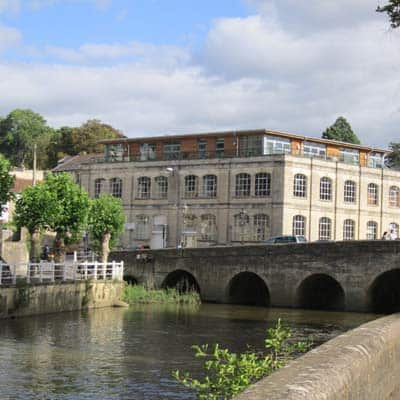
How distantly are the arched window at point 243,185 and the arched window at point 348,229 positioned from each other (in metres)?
8.52

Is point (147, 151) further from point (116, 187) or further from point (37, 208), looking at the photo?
point (37, 208)

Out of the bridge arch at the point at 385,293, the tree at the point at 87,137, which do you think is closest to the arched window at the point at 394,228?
the bridge arch at the point at 385,293

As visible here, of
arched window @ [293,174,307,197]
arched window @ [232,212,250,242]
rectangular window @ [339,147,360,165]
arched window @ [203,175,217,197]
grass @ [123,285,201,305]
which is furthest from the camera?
rectangular window @ [339,147,360,165]

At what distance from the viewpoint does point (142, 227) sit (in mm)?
63969

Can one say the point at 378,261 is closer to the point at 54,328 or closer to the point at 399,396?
the point at 54,328

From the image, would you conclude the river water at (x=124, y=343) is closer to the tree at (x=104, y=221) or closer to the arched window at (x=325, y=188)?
the tree at (x=104, y=221)

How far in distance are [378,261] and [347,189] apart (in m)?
20.1

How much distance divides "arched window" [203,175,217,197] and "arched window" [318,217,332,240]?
8.64 metres

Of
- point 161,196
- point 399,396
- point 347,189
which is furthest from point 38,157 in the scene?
point 399,396

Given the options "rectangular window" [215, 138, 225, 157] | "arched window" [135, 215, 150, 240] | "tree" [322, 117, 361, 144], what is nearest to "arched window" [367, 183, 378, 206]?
"rectangular window" [215, 138, 225, 157]

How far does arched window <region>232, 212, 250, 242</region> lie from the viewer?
58.8 m

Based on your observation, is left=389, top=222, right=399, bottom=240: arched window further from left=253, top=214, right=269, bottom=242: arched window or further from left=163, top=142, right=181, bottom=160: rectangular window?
left=163, top=142, right=181, bottom=160: rectangular window

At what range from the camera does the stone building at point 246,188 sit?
58156 mm

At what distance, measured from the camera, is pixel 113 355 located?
23.3 metres
